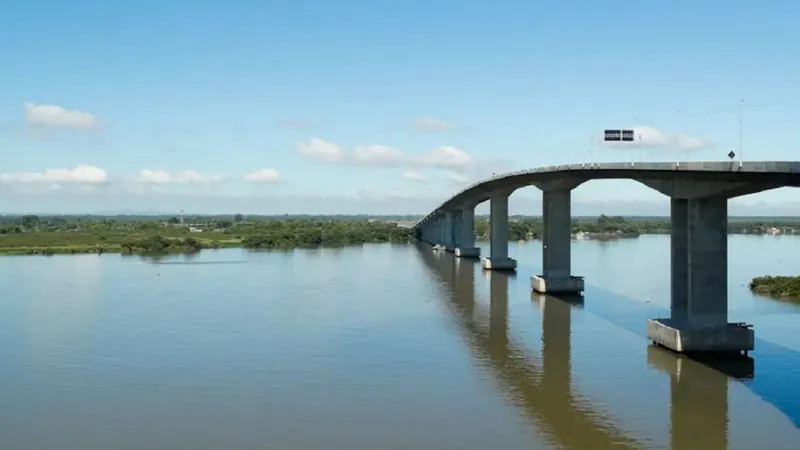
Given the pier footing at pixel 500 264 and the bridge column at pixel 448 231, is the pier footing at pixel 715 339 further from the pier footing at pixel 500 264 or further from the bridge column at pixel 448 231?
the bridge column at pixel 448 231

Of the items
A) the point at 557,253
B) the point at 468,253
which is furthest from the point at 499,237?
the point at 557,253

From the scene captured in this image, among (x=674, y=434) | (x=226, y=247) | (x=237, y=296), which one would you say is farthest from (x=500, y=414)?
(x=226, y=247)

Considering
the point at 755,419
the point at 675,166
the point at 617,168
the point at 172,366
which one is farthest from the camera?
the point at 617,168

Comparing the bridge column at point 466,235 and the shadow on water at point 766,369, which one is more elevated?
the bridge column at point 466,235

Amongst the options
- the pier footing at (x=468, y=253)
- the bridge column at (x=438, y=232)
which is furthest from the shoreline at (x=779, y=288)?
the bridge column at (x=438, y=232)

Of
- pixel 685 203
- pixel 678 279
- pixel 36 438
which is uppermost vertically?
pixel 685 203

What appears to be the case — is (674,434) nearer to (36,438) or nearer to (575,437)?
(575,437)
